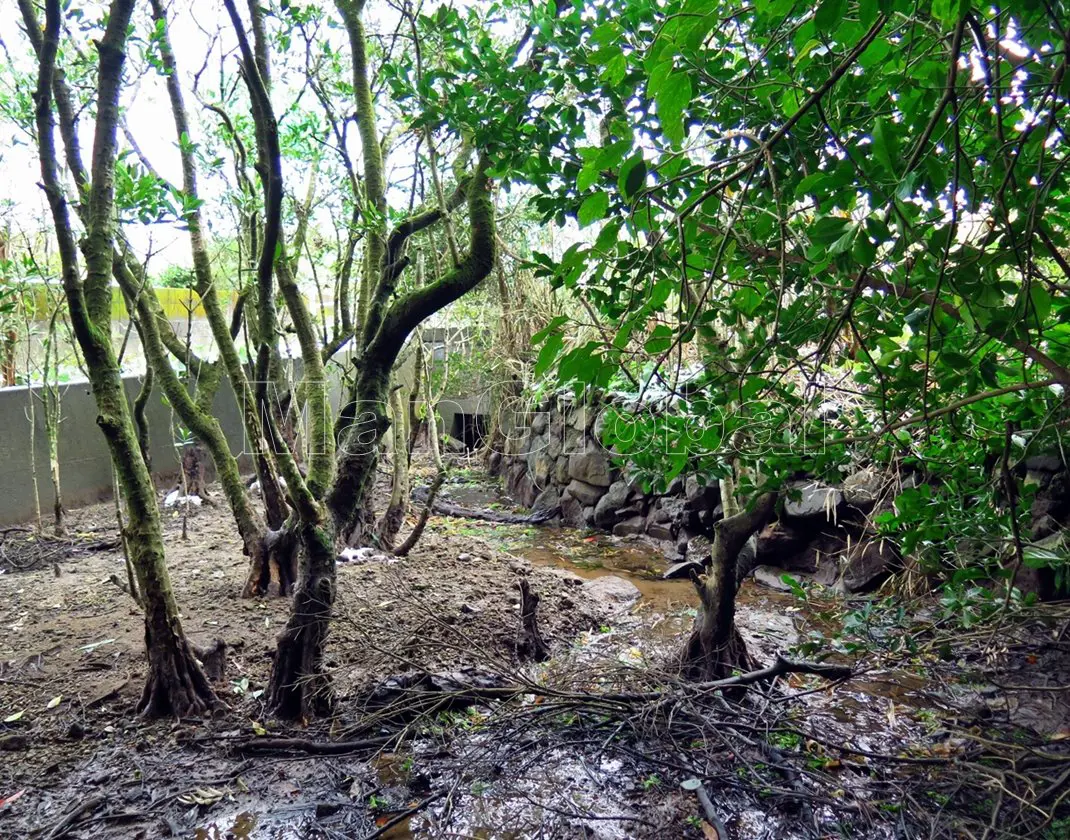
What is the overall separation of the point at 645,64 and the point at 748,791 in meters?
2.34

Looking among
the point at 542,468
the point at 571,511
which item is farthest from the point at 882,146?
the point at 542,468

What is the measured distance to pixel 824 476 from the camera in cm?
221

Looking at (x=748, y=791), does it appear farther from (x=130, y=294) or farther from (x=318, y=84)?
(x=318, y=84)

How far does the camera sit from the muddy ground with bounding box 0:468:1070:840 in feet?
7.67

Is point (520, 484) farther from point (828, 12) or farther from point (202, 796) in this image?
point (828, 12)

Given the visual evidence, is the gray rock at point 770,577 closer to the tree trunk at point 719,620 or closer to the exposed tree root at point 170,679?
the tree trunk at point 719,620

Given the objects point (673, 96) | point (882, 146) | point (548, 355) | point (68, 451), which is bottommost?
point (68, 451)

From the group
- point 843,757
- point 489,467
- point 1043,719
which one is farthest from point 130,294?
point 489,467

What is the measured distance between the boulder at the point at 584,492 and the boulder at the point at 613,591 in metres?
2.19

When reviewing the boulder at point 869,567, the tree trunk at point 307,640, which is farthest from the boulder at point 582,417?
the tree trunk at point 307,640

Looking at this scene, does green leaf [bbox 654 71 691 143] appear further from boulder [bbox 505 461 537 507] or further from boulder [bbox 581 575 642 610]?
boulder [bbox 505 461 537 507]

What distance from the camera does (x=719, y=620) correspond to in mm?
3357

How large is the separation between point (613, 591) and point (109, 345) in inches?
150

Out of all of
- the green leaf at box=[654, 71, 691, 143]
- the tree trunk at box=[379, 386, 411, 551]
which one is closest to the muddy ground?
the tree trunk at box=[379, 386, 411, 551]
